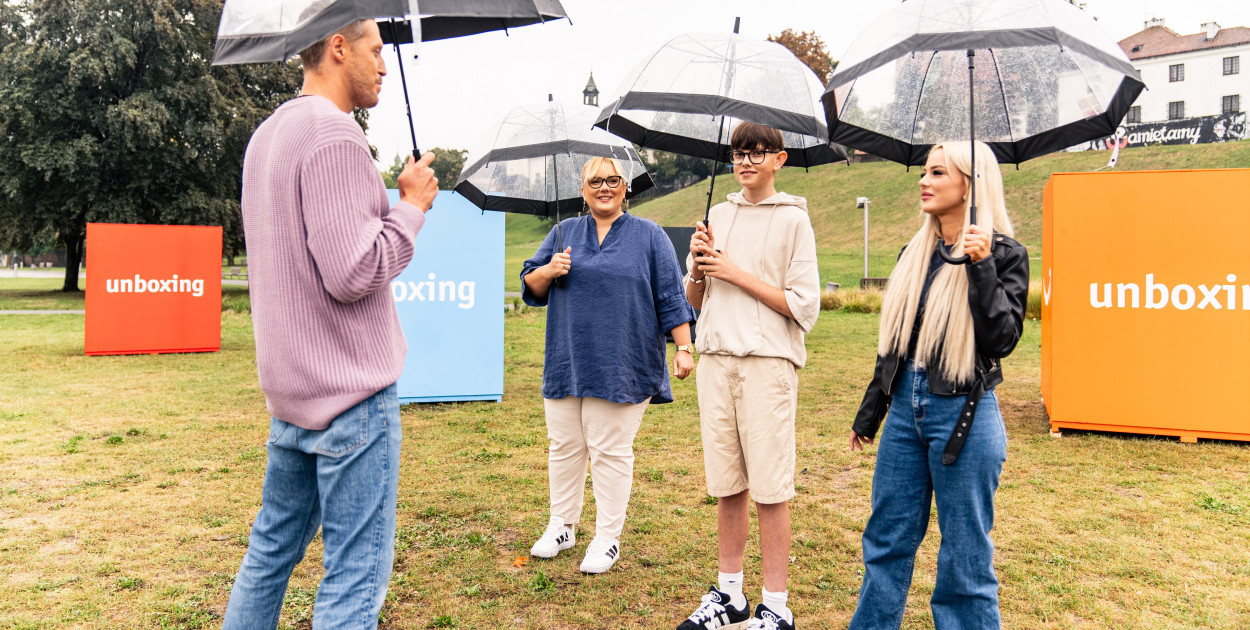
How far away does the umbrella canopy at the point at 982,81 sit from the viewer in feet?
8.71

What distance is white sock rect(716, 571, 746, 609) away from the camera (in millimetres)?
3355

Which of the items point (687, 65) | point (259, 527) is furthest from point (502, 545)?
point (687, 65)

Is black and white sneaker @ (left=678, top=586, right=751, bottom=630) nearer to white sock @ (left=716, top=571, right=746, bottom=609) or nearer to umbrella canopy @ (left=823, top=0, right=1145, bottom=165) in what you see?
white sock @ (left=716, top=571, right=746, bottom=609)

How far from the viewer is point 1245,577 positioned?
12.5 feet

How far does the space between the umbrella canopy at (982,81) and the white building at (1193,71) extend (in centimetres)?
6707

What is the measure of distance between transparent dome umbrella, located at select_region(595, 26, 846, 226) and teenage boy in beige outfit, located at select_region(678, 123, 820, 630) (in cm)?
16

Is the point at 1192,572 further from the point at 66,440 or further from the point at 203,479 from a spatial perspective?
the point at 66,440

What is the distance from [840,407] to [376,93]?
273 inches

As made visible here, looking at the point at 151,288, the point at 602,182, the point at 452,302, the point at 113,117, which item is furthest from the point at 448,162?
the point at 602,182

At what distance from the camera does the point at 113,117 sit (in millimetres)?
25781

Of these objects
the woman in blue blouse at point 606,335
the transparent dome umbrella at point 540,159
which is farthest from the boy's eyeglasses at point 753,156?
the transparent dome umbrella at point 540,159

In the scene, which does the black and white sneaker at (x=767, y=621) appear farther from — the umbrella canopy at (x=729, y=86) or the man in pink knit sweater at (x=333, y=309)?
the umbrella canopy at (x=729, y=86)

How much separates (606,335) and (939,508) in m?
1.90

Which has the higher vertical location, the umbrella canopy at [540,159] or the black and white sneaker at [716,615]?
the umbrella canopy at [540,159]
